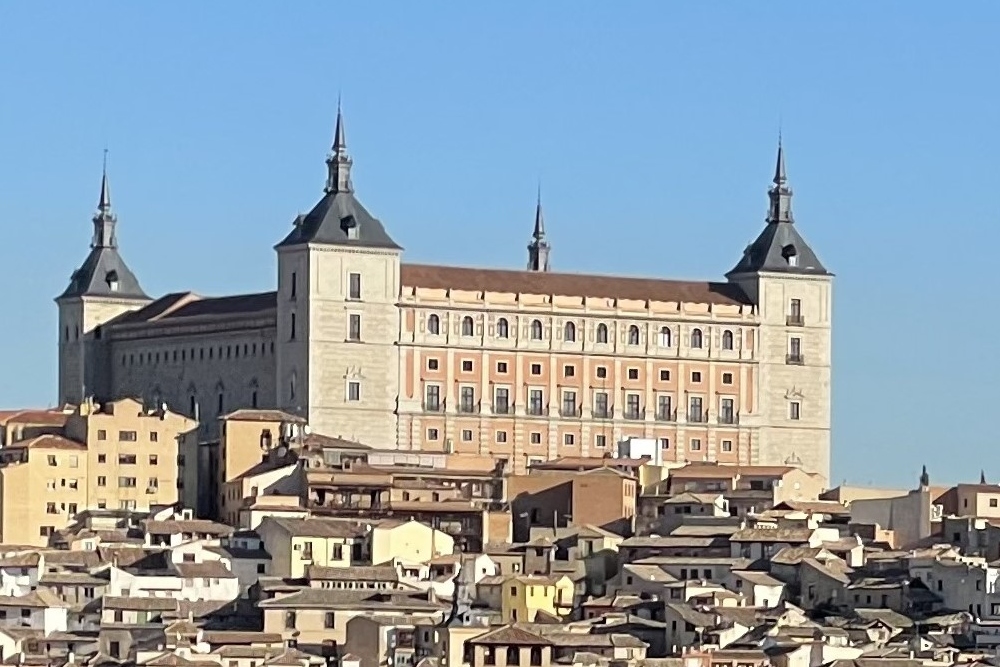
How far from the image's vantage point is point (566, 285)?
134375 millimetres

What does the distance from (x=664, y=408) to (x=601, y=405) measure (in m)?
2.11

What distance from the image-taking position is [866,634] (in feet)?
323

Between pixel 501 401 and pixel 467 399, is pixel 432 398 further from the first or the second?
pixel 501 401

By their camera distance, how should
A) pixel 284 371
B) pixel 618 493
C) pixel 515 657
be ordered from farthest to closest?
pixel 284 371 → pixel 618 493 → pixel 515 657

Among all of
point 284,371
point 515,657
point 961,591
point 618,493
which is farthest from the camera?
point 284,371

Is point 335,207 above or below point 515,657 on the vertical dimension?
above

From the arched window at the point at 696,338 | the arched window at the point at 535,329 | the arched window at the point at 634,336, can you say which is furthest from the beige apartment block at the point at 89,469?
the arched window at the point at 696,338

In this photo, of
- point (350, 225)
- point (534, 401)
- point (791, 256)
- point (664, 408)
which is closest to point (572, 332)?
point (534, 401)

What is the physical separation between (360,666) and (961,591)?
14812mm

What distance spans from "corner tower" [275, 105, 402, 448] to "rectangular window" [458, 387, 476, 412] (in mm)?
2409

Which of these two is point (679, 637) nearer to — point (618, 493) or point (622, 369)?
point (618, 493)

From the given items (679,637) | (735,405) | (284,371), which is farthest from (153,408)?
(679,637)

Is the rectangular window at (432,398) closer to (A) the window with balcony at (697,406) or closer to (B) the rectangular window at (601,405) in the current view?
(B) the rectangular window at (601,405)

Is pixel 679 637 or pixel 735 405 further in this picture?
pixel 735 405
